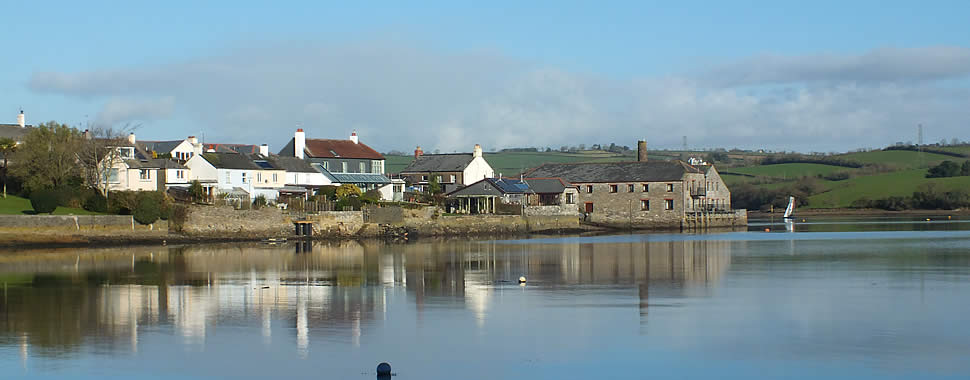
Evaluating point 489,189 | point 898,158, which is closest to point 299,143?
point 489,189

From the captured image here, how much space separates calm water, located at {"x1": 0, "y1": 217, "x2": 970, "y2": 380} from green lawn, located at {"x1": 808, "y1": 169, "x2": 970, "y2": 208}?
234 ft

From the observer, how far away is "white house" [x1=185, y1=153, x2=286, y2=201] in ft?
197

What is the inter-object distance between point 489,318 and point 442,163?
202 feet

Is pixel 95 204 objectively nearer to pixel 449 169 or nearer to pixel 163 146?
pixel 163 146

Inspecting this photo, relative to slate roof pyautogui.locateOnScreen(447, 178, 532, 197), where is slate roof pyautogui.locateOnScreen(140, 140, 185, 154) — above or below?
above

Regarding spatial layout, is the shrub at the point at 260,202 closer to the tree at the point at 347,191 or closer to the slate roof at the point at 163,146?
the tree at the point at 347,191

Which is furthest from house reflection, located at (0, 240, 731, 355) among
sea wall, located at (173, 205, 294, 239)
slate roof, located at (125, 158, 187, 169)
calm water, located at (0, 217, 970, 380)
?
slate roof, located at (125, 158, 187, 169)

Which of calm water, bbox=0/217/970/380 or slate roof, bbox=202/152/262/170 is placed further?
slate roof, bbox=202/152/262/170

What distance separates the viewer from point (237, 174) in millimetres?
61531

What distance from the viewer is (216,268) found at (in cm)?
3412

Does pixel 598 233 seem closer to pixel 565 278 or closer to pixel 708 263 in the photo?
pixel 708 263

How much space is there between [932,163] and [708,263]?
95612 mm

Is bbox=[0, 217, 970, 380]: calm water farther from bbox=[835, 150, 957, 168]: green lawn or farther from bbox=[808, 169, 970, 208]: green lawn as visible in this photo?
bbox=[835, 150, 957, 168]: green lawn

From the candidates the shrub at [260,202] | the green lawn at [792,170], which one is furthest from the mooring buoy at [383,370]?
the green lawn at [792,170]
